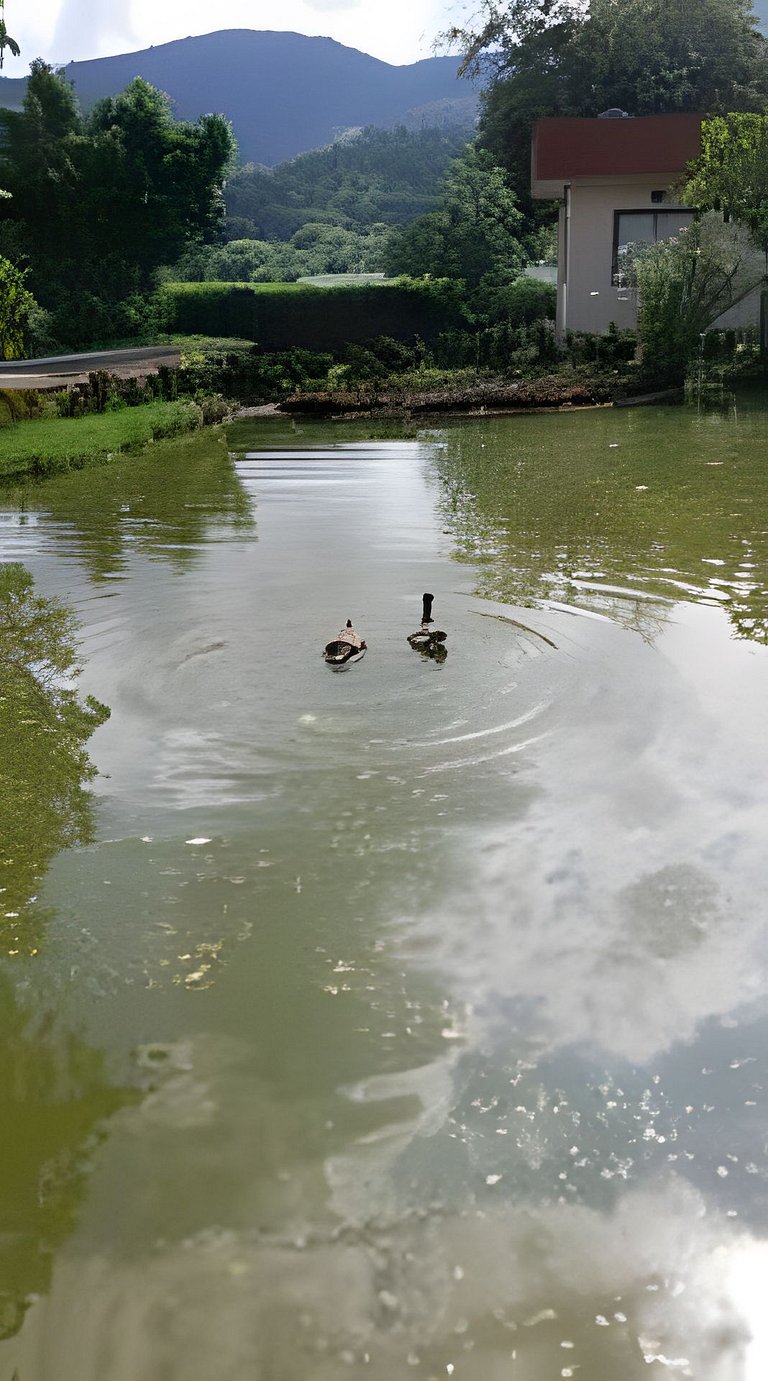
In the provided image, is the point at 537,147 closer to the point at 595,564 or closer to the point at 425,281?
the point at 425,281

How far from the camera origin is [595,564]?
9.72 m

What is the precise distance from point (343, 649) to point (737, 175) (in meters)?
19.9

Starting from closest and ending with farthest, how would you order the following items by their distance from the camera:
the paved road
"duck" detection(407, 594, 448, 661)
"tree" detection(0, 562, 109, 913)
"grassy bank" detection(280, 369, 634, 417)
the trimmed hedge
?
"tree" detection(0, 562, 109, 913) → "duck" detection(407, 594, 448, 661) → "grassy bank" detection(280, 369, 634, 417) → the paved road → the trimmed hedge

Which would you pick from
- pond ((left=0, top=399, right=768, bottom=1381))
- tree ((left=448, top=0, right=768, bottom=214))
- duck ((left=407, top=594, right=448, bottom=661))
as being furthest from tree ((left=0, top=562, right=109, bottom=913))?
tree ((left=448, top=0, right=768, bottom=214))

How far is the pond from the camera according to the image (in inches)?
109

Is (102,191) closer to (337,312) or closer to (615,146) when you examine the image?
(337,312)

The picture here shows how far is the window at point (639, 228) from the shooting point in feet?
95.2

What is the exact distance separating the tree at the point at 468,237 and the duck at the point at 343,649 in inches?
1332

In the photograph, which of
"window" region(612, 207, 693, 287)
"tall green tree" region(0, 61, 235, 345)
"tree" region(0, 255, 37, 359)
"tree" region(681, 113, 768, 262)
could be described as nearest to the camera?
"tree" region(681, 113, 768, 262)

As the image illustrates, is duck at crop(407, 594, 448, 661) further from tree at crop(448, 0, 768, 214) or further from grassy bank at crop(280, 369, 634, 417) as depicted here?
tree at crop(448, 0, 768, 214)

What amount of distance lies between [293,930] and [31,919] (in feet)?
3.14

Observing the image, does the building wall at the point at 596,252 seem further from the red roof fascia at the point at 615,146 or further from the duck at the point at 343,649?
the duck at the point at 343,649

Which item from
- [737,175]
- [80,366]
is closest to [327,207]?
[80,366]

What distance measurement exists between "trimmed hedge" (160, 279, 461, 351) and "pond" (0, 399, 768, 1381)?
29740 millimetres
